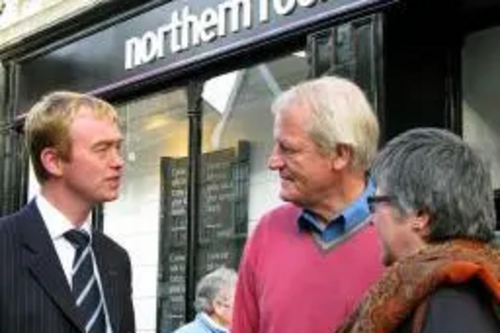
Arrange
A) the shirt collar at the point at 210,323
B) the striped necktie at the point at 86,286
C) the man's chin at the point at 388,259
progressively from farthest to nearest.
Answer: the shirt collar at the point at 210,323 < the striped necktie at the point at 86,286 < the man's chin at the point at 388,259

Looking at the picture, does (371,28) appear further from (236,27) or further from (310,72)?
(236,27)

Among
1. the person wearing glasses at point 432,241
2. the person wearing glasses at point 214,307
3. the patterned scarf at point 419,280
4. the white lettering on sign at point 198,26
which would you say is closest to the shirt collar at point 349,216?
the person wearing glasses at point 432,241

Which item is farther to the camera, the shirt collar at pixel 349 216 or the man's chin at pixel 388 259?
the shirt collar at pixel 349 216

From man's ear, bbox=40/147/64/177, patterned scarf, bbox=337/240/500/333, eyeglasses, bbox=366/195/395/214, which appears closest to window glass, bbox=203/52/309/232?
man's ear, bbox=40/147/64/177

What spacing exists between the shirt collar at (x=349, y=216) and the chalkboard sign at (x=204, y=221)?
4.67 metres

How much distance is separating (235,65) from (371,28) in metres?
1.59

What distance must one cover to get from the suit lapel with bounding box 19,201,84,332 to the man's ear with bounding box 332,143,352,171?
874mm

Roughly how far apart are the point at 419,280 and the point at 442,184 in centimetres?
30

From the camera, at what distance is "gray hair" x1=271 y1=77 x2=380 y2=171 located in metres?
3.24

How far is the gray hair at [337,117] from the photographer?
3.24 meters

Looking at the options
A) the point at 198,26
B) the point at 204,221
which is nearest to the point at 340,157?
the point at 204,221

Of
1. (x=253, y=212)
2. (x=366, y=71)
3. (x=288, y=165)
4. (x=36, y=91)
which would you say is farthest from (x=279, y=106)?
(x=36, y=91)

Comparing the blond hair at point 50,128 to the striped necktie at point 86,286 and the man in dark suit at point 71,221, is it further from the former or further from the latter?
the striped necktie at point 86,286

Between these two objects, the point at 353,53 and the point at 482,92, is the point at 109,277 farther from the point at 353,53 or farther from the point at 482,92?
the point at 482,92
